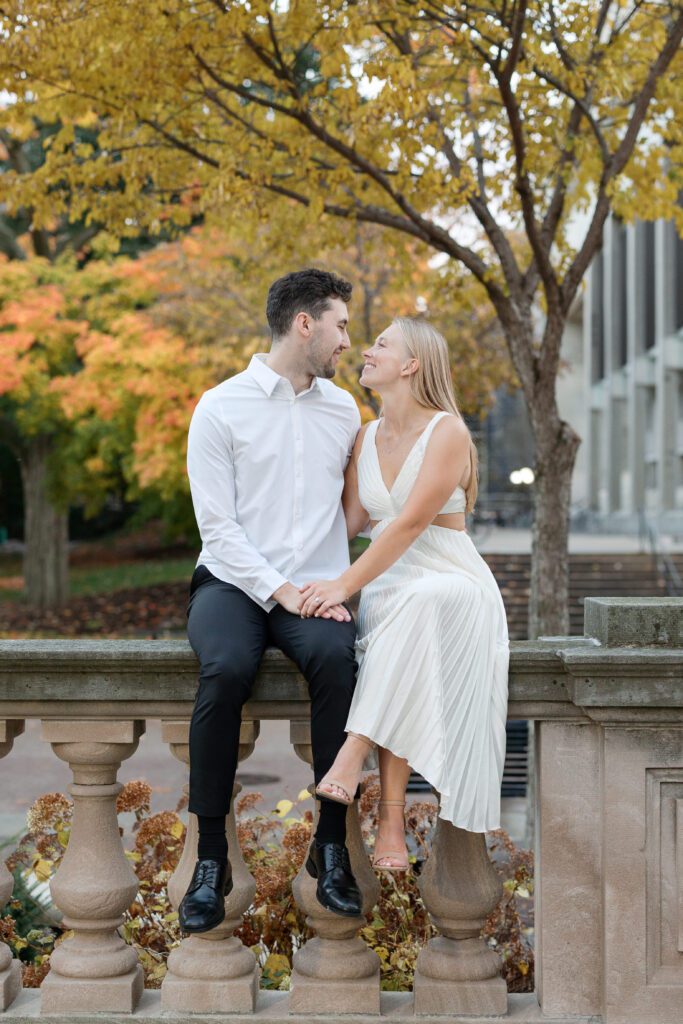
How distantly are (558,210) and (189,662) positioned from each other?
6422mm

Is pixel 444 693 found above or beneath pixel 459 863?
above

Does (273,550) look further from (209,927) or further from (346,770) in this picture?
(209,927)

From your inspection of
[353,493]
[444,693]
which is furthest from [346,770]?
[353,493]

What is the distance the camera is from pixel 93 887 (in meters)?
3.29

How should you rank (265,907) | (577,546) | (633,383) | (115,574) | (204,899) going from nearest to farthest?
(204,899) < (265,907) < (577,546) < (115,574) < (633,383)

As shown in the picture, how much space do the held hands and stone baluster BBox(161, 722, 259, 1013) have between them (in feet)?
1.16

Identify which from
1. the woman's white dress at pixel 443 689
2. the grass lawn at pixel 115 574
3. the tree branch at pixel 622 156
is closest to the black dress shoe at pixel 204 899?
the woman's white dress at pixel 443 689

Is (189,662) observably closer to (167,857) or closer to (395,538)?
(395,538)

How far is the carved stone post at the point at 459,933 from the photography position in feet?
10.6

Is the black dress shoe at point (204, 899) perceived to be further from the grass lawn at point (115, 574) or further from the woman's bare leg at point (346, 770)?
the grass lawn at point (115, 574)

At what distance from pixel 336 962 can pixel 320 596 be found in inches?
38.7

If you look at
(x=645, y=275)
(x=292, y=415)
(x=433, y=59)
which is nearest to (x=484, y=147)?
(x=433, y=59)

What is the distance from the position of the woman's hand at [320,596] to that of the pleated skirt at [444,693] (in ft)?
0.49

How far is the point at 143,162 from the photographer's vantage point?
29.6 ft
